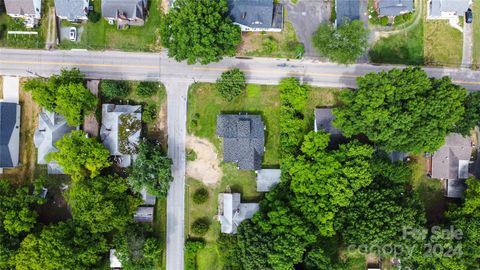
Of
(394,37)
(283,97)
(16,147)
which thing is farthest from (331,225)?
(16,147)

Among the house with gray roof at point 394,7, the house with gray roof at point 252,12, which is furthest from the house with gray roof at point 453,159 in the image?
the house with gray roof at point 252,12

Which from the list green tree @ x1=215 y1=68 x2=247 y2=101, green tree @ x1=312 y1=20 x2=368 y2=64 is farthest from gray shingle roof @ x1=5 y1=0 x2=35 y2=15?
green tree @ x1=312 y1=20 x2=368 y2=64

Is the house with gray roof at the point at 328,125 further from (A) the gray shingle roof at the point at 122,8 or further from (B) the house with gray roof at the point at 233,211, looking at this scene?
(A) the gray shingle roof at the point at 122,8

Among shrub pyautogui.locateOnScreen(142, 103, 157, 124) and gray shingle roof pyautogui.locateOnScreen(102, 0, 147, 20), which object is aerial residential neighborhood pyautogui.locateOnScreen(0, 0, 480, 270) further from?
shrub pyautogui.locateOnScreen(142, 103, 157, 124)

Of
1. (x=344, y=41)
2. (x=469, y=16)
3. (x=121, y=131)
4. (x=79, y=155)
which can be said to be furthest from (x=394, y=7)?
(x=79, y=155)

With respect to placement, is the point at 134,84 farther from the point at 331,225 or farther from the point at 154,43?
the point at 331,225

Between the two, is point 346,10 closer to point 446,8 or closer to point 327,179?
point 446,8
